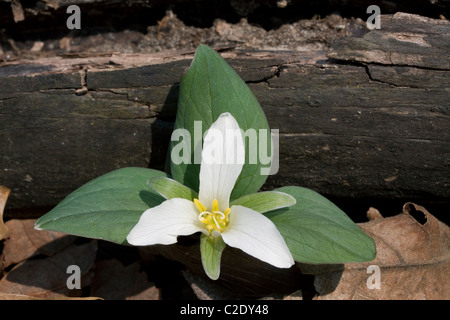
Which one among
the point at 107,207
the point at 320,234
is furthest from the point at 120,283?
the point at 320,234

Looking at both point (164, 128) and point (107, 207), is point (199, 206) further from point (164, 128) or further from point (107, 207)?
point (164, 128)

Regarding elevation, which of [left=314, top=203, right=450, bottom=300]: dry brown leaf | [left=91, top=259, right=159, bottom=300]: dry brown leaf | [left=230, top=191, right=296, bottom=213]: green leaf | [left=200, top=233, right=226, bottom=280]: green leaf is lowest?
[left=91, top=259, right=159, bottom=300]: dry brown leaf

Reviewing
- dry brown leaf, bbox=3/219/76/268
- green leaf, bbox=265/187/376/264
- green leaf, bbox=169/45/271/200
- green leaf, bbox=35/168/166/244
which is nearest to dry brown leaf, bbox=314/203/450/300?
green leaf, bbox=265/187/376/264

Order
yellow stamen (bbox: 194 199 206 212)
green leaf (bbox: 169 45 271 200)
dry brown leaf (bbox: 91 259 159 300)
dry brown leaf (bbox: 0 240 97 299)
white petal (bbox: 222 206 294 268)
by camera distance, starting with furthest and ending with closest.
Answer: dry brown leaf (bbox: 91 259 159 300), dry brown leaf (bbox: 0 240 97 299), green leaf (bbox: 169 45 271 200), yellow stamen (bbox: 194 199 206 212), white petal (bbox: 222 206 294 268)

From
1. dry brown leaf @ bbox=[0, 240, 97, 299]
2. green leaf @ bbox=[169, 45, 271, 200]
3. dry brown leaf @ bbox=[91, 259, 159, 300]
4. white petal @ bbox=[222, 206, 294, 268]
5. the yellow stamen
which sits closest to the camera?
white petal @ bbox=[222, 206, 294, 268]

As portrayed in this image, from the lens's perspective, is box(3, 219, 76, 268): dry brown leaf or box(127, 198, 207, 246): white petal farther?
box(3, 219, 76, 268): dry brown leaf

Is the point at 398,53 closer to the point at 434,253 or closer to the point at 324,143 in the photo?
the point at 324,143

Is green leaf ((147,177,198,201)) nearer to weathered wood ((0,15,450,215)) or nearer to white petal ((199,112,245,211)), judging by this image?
white petal ((199,112,245,211))
